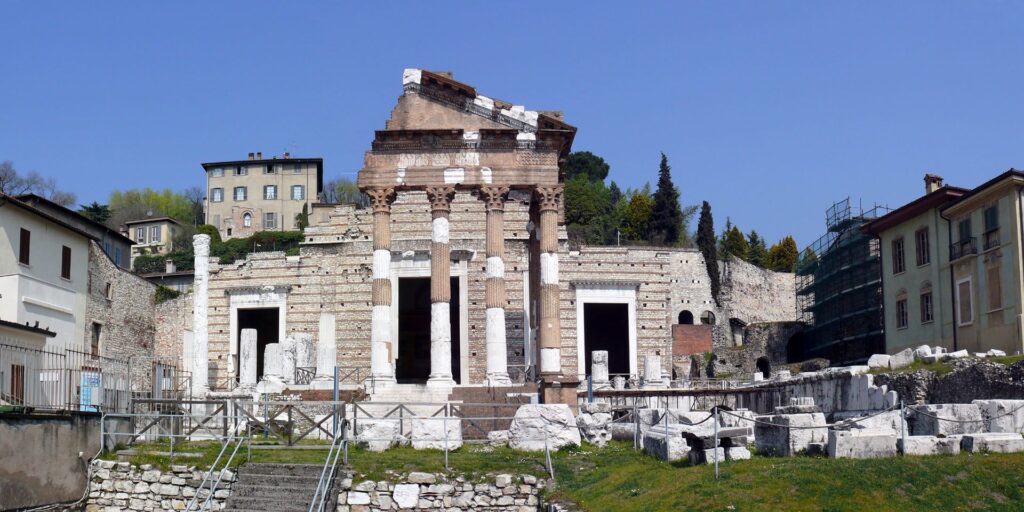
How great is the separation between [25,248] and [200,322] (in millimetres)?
6131

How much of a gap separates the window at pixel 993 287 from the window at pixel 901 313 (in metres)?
6.20

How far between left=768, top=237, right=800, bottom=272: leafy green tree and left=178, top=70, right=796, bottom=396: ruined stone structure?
39.3 m

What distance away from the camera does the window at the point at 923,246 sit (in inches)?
Answer: 1593

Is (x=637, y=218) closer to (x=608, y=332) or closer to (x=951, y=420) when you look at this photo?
(x=608, y=332)

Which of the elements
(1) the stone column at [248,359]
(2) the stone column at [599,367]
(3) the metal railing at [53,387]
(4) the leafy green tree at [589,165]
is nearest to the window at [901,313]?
(2) the stone column at [599,367]

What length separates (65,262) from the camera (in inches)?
1635

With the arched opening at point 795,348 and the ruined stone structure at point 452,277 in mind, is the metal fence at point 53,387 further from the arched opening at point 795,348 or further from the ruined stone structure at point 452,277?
the arched opening at point 795,348

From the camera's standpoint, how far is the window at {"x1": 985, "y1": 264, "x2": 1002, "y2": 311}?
35688mm

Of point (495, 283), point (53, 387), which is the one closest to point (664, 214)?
point (495, 283)

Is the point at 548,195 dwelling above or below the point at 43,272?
above

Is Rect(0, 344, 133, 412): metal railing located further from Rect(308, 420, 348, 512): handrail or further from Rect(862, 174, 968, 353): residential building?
Rect(862, 174, 968, 353): residential building

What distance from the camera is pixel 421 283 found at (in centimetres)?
5159

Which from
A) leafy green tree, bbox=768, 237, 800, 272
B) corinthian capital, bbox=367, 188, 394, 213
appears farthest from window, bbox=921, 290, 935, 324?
leafy green tree, bbox=768, 237, 800, 272

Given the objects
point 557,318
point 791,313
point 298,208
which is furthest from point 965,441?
point 298,208
